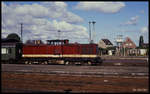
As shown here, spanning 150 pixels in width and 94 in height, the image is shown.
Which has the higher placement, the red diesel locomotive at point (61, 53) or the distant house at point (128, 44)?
the distant house at point (128, 44)

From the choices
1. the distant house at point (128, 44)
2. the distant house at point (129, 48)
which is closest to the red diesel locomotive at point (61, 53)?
the distant house at point (128, 44)

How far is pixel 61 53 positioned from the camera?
27.7m

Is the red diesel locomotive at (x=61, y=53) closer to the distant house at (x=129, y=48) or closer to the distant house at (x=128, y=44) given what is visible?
the distant house at (x=128, y=44)

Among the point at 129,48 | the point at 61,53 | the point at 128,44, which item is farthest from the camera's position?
the point at 129,48

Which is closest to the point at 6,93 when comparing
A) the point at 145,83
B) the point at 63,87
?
the point at 63,87

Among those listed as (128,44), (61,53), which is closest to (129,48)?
(128,44)

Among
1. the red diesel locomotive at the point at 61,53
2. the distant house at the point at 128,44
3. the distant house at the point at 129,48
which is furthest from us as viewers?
the distant house at the point at 129,48

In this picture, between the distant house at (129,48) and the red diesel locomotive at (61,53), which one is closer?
the red diesel locomotive at (61,53)

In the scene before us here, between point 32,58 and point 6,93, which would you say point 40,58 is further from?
point 6,93

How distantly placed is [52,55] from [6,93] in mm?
17030

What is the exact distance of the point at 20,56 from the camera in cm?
3002

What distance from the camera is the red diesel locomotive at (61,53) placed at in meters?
26.8

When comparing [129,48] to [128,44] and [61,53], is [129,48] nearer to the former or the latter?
[128,44]

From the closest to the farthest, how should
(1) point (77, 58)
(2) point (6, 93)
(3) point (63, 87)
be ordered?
(2) point (6, 93), (3) point (63, 87), (1) point (77, 58)
